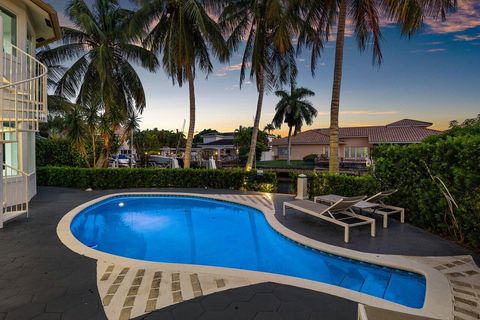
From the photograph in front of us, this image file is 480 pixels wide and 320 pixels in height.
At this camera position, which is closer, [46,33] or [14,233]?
[14,233]

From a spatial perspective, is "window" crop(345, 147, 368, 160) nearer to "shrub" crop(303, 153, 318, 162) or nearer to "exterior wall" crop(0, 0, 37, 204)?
"shrub" crop(303, 153, 318, 162)

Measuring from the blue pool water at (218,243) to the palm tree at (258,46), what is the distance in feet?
18.2

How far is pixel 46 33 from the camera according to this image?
10.7 metres

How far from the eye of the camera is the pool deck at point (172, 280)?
119 inches

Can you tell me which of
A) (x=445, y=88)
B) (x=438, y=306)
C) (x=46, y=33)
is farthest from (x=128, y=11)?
(x=445, y=88)

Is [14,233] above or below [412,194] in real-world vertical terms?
below

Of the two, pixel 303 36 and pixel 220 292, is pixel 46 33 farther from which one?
pixel 220 292

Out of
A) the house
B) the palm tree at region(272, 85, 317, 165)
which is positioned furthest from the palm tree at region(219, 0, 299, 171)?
the palm tree at region(272, 85, 317, 165)

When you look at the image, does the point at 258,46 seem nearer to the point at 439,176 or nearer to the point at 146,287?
the point at 439,176

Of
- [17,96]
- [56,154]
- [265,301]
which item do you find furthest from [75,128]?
[265,301]

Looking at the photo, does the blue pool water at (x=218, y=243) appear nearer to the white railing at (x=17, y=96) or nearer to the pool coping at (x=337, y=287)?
the pool coping at (x=337, y=287)

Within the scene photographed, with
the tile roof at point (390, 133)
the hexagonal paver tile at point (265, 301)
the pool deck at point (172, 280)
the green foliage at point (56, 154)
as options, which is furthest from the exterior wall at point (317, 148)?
the hexagonal paver tile at point (265, 301)

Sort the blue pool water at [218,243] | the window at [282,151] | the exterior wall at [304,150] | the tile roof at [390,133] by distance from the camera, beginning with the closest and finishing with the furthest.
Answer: the blue pool water at [218,243] → the tile roof at [390,133] → the exterior wall at [304,150] → the window at [282,151]

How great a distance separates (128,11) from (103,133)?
8.15 meters
